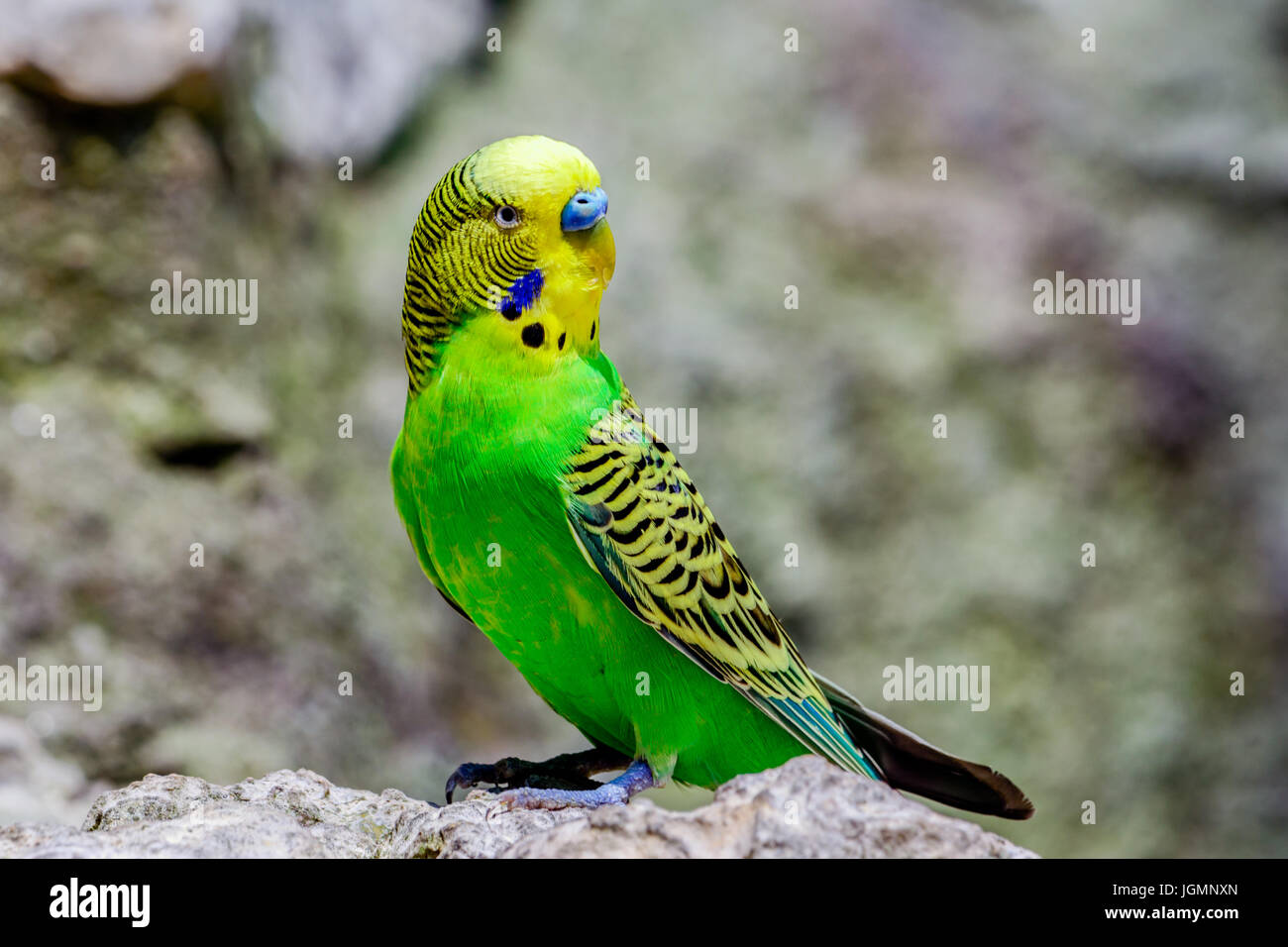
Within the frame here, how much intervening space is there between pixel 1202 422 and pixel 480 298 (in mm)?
7314

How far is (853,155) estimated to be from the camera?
9047mm

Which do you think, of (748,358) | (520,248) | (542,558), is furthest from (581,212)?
(748,358)

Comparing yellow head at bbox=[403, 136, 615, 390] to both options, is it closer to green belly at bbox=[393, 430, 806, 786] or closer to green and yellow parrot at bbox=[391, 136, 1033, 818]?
green and yellow parrot at bbox=[391, 136, 1033, 818]

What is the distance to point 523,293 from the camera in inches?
128

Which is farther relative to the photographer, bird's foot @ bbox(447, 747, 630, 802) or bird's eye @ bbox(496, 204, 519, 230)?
bird's foot @ bbox(447, 747, 630, 802)

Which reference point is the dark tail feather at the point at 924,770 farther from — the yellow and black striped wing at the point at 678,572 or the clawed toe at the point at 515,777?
the clawed toe at the point at 515,777

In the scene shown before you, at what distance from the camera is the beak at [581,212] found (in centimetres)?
321

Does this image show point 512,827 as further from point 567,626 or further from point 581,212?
point 581,212

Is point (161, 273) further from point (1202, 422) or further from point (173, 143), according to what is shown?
point (1202, 422)

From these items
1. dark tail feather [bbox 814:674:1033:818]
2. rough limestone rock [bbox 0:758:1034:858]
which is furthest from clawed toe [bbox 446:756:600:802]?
dark tail feather [bbox 814:674:1033:818]

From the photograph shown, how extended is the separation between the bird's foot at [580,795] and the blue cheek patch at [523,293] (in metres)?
1.42

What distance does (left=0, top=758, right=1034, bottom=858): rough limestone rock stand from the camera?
98.2 inches

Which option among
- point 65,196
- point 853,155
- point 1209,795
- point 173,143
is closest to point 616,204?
point 853,155

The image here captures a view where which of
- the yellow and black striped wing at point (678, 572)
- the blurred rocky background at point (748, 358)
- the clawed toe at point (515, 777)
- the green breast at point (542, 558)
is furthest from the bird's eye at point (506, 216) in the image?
the blurred rocky background at point (748, 358)
